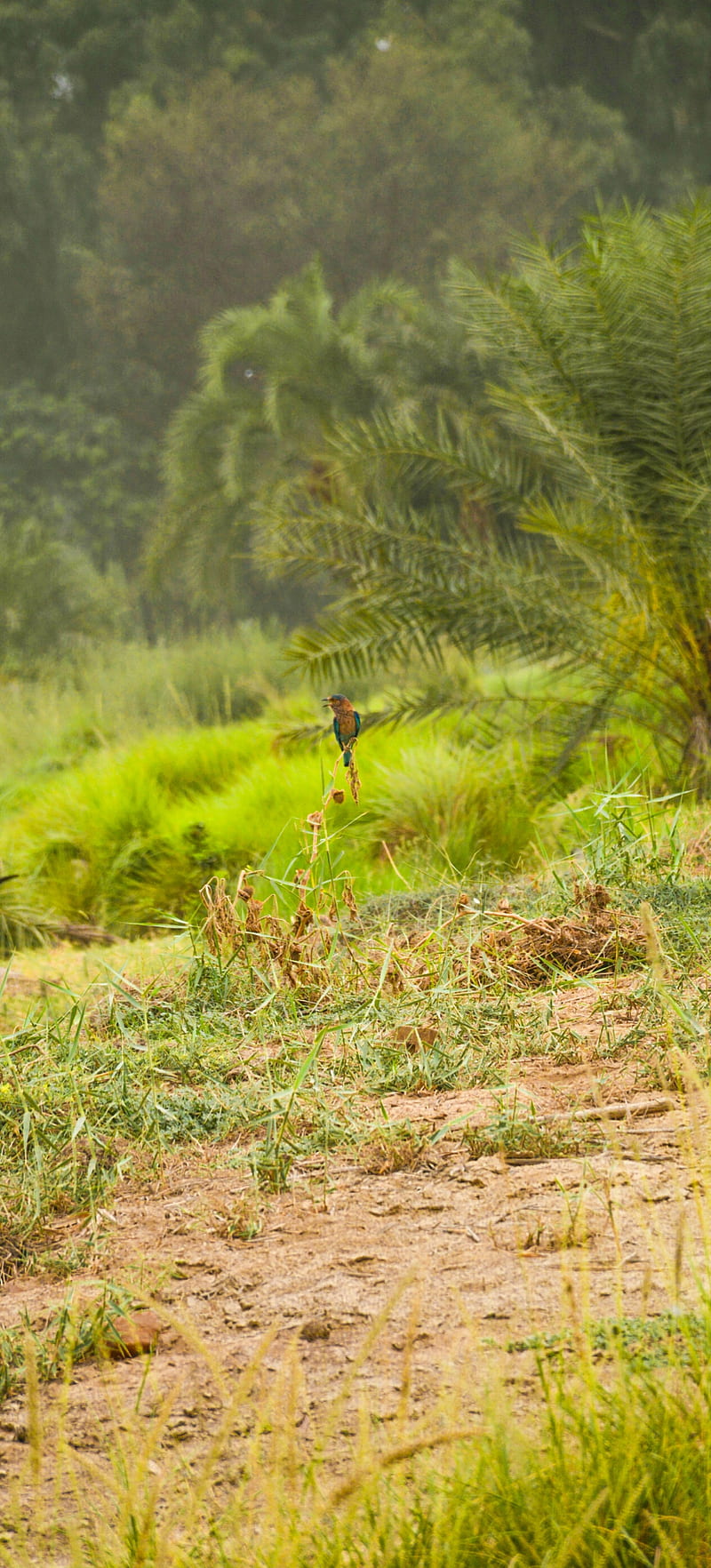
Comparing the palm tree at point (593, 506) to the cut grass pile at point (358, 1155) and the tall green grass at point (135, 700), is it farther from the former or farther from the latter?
the tall green grass at point (135, 700)

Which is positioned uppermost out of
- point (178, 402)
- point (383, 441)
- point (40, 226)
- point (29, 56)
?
point (29, 56)

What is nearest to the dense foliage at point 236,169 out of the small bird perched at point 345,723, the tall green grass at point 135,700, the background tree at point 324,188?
the background tree at point 324,188

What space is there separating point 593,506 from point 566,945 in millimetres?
3456

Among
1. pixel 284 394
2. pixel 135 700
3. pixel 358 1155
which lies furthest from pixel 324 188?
pixel 358 1155

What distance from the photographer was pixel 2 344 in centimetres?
2867

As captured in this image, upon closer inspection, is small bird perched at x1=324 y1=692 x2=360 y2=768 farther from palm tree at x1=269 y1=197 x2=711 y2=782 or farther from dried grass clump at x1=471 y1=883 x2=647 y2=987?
palm tree at x1=269 y1=197 x2=711 y2=782

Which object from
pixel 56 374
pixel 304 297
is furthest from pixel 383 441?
pixel 56 374

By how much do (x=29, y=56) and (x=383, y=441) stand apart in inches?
1163

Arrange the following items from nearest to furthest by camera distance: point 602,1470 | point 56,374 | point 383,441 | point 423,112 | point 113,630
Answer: point 602,1470, point 383,441, point 113,630, point 423,112, point 56,374

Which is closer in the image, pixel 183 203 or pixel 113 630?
pixel 113 630

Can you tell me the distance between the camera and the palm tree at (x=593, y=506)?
5117 mm

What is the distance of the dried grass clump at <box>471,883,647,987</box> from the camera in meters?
Result: 2.30

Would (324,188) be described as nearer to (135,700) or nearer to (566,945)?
(135,700)

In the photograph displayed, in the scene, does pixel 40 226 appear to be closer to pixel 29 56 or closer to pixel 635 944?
pixel 29 56
